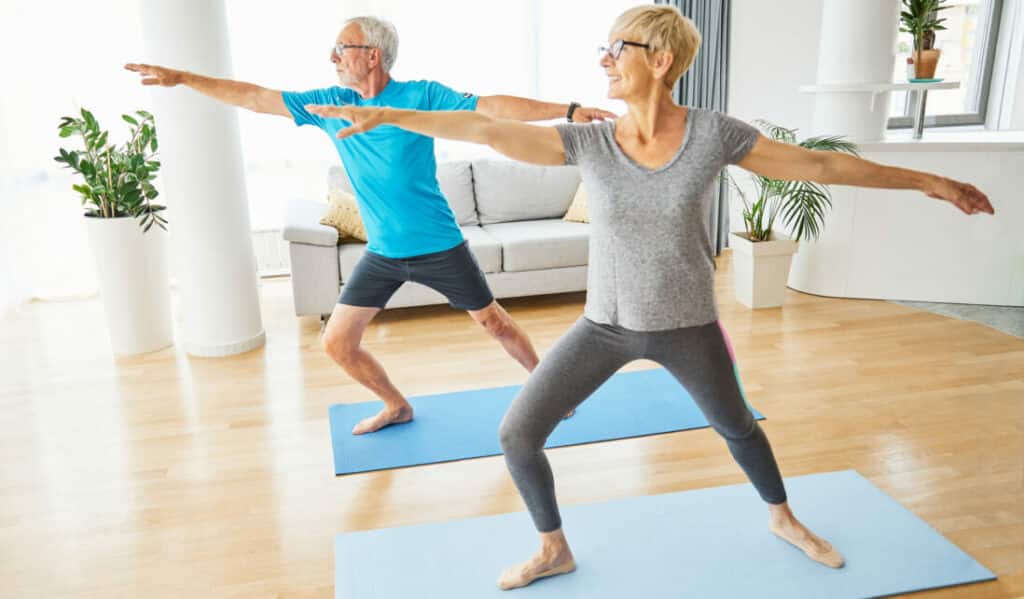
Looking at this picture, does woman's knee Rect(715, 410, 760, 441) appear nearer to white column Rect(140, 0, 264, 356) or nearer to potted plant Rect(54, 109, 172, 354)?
white column Rect(140, 0, 264, 356)

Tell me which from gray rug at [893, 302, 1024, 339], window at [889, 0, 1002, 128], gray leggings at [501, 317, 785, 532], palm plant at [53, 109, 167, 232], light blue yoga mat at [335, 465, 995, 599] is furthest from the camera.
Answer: window at [889, 0, 1002, 128]

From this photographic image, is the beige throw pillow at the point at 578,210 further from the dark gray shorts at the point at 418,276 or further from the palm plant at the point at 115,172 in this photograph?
the palm plant at the point at 115,172

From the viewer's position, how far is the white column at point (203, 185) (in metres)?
3.59

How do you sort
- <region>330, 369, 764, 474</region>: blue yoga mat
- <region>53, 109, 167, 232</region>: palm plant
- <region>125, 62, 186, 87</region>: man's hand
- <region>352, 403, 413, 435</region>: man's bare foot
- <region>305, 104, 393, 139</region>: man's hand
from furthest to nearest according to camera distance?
<region>53, 109, 167, 232</region>: palm plant → <region>352, 403, 413, 435</region>: man's bare foot → <region>330, 369, 764, 474</region>: blue yoga mat → <region>125, 62, 186, 87</region>: man's hand → <region>305, 104, 393, 139</region>: man's hand

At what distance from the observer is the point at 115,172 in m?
3.92

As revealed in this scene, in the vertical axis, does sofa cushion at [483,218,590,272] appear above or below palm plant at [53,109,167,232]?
below

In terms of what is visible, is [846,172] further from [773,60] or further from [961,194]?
[773,60]

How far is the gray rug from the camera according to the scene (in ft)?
13.2

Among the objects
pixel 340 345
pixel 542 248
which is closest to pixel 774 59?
pixel 542 248

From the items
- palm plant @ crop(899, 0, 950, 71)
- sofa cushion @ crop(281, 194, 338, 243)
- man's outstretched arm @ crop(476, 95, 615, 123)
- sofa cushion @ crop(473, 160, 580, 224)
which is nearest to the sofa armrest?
sofa cushion @ crop(281, 194, 338, 243)

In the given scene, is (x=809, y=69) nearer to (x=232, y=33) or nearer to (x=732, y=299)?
(x=732, y=299)

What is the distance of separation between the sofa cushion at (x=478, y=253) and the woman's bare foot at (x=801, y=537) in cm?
232

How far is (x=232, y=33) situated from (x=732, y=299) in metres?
3.44

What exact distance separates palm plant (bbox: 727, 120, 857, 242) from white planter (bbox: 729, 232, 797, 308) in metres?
0.10
